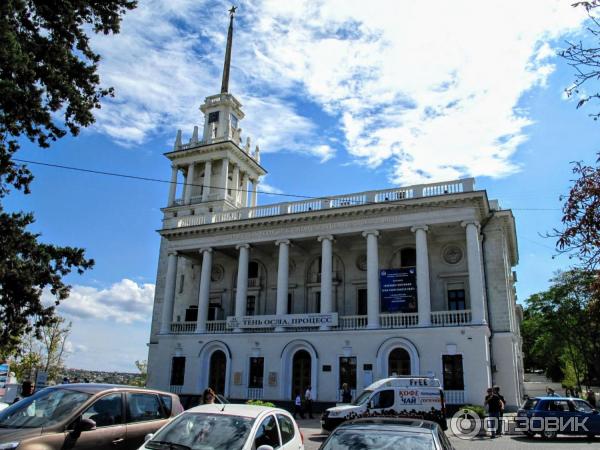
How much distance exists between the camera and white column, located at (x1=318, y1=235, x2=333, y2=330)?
31.5 meters

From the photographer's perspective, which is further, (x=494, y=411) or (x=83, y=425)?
(x=494, y=411)

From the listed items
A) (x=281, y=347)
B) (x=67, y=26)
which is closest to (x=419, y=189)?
(x=281, y=347)

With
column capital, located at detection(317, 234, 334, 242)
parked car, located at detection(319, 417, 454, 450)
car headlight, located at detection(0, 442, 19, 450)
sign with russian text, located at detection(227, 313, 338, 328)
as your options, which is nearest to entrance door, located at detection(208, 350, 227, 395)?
sign with russian text, located at detection(227, 313, 338, 328)

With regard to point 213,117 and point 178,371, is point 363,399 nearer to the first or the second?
point 178,371

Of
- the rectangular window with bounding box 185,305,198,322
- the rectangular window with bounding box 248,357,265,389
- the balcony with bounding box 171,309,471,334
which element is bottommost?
the rectangular window with bounding box 248,357,265,389

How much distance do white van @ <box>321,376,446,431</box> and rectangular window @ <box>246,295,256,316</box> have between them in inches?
757

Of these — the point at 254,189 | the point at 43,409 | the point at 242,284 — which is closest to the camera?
the point at 43,409

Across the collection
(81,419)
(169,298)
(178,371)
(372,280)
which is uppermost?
(372,280)

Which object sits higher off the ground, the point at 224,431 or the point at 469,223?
the point at 469,223

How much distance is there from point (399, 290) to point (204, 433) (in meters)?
23.7

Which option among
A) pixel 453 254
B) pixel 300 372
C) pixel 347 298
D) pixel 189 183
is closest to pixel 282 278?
pixel 347 298

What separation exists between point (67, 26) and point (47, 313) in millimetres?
9965

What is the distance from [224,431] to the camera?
7.05 metres

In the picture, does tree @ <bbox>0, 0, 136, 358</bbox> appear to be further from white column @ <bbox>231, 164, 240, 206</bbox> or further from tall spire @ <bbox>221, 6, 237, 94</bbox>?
tall spire @ <bbox>221, 6, 237, 94</bbox>
